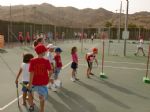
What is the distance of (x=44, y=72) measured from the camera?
7.84 meters

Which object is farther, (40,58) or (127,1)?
(127,1)

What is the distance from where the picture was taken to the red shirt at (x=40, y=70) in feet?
25.2

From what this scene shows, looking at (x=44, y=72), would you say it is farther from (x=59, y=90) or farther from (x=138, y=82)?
(x=138, y=82)

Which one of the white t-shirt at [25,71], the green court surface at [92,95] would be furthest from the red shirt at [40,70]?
the green court surface at [92,95]

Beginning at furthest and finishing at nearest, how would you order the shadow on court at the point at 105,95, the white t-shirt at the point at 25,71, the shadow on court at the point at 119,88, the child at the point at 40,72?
the shadow on court at the point at 119,88 < the shadow on court at the point at 105,95 < the white t-shirt at the point at 25,71 < the child at the point at 40,72

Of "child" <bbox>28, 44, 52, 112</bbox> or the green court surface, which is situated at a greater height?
"child" <bbox>28, 44, 52, 112</bbox>

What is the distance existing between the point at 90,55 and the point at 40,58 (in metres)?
7.29

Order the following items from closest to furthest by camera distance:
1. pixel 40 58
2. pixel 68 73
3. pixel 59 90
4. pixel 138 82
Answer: pixel 40 58, pixel 59 90, pixel 138 82, pixel 68 73

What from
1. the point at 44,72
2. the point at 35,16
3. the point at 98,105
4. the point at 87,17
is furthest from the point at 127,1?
the point at 87,17

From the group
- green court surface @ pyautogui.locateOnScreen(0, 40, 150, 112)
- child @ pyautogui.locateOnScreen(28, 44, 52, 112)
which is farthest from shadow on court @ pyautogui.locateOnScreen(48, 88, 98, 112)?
child @ pyautogui.locateOnScreen(28, 44, 52, 112)

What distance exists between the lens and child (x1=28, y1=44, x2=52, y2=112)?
7688 millimetres

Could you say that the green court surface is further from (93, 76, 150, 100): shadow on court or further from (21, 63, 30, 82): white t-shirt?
(21, 63, 30, 82): white t-shirt

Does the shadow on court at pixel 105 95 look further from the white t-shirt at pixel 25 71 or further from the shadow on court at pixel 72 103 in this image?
the white t-shirt at pixel 25 71

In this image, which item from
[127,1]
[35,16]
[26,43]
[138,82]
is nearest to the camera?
[138,82]
